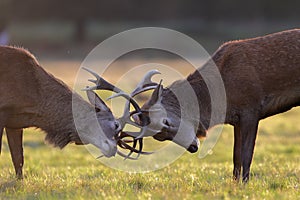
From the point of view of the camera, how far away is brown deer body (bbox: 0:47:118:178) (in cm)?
1095

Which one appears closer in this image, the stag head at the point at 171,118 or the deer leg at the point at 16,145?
the stag head at the point at 171,118

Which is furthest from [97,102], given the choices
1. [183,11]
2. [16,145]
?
[183,11]

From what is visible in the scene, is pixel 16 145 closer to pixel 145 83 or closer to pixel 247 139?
pixel 145 83

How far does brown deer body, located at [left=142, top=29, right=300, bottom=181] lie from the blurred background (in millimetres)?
41029

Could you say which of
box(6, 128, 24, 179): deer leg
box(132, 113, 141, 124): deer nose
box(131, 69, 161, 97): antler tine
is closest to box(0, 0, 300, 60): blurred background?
box(6, 128, 24, 179): deer leg

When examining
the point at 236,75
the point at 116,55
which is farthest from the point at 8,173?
the point at 116,55

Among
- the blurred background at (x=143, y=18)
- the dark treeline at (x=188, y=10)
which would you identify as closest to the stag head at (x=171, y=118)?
the blurred background at (x=143, y=18)

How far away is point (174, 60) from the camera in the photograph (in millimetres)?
44750

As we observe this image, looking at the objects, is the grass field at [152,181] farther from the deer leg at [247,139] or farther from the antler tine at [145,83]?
the antler tine at [145,83]

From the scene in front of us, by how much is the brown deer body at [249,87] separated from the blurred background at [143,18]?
41.0m

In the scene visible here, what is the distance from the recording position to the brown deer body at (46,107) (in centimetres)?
1095

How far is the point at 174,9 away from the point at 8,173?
166 feet

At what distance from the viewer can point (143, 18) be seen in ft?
197

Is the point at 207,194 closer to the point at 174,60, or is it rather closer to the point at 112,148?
the point at 112,148
